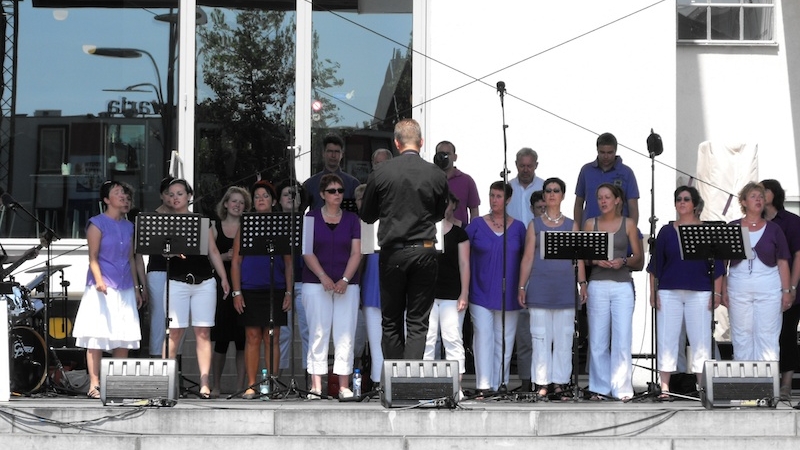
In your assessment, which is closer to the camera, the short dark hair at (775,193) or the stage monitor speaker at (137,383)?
the stage monitor speaker at (137,383)

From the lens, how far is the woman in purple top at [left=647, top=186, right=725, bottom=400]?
1119cm

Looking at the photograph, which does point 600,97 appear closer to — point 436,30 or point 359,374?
point 436,30

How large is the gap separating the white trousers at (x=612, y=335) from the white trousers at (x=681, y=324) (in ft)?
0.85

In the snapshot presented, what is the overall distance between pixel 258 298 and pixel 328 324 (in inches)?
25.0

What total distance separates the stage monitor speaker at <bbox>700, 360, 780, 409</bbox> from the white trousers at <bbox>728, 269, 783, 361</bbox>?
4.62 ft

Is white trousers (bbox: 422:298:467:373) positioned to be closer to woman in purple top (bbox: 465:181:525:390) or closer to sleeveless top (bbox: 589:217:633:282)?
woman in purple top (bbox: 465:181:525:390)

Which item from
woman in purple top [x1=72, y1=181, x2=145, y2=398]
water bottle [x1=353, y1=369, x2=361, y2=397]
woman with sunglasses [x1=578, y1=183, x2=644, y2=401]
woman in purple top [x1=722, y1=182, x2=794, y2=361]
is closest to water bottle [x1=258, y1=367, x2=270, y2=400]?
water bottle [x1=353, y1=369, x2=361, y2=397]

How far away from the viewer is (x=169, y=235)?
10.6m

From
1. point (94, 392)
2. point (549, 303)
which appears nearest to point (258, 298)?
point (94, 392)

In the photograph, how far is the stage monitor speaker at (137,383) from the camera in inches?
384

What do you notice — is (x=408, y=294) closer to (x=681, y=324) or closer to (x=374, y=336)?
(x=374, y=336)

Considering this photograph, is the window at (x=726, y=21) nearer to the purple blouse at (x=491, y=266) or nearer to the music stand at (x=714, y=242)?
the purple blouse at (x=491, y=266)

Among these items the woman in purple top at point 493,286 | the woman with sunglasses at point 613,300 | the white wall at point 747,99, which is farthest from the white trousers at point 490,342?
the white wall at point 747,99

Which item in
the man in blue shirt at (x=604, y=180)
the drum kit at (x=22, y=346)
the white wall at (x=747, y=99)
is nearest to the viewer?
the drum kit at (x=22, y=346)
